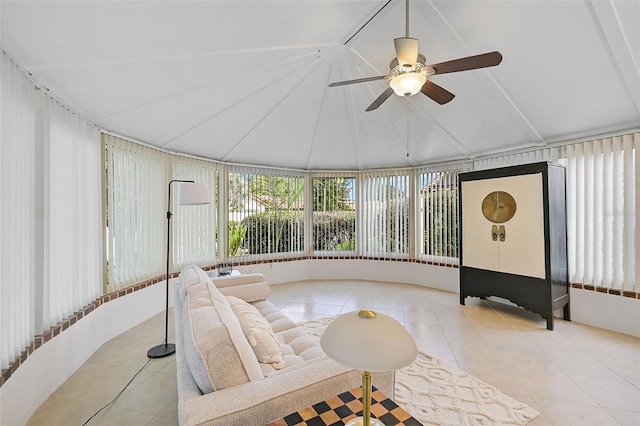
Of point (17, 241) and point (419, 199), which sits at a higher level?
point (419, 199)

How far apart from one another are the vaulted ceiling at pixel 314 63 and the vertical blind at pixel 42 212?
0.25 metres

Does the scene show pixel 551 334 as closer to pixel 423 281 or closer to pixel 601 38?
pixel 423 281

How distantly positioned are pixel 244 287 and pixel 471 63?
2977mm

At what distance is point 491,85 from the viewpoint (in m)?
3.33

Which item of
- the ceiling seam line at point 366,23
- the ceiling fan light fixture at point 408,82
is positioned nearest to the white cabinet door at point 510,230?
the ceiling fan light fixture at point 408,82

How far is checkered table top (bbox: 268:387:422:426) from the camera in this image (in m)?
1.17

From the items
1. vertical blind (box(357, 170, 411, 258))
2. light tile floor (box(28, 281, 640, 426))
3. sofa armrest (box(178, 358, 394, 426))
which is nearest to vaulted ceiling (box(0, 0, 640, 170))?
vertical blind (box(357, 170, 411, 258))

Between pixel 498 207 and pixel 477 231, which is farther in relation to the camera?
pixel 477 231

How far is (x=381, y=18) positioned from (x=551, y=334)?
392 centimetres

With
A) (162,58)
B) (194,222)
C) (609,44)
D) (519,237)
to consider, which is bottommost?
(519,237)

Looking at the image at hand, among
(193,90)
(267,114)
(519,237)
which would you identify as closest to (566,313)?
(519,237)

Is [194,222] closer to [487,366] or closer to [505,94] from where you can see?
[487,366]

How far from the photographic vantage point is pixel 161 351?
3.03 meters

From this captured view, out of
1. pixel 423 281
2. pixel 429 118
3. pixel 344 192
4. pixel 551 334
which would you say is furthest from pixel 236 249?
pixel 551 334
